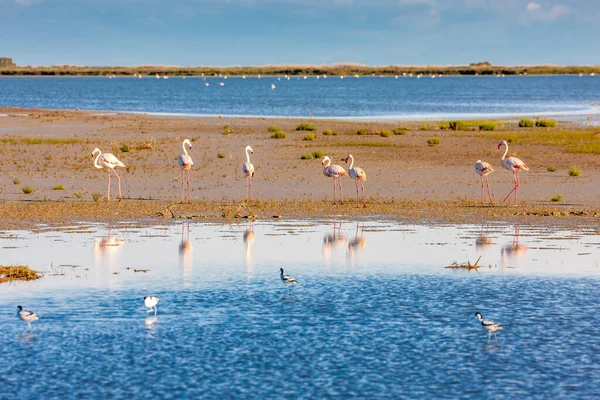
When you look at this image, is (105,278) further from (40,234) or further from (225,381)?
(225,381)

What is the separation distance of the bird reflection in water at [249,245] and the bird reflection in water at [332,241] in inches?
62.2

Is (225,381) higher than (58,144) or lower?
lower

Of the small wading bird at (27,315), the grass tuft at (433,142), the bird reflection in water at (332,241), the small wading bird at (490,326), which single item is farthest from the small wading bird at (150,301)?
the grass tuft at (433,142)

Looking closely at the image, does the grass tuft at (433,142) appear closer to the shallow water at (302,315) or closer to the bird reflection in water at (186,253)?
the shallow water at (302,315)

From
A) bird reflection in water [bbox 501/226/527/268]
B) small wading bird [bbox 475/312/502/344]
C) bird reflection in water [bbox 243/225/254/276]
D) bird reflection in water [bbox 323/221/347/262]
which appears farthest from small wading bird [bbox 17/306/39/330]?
bird reflection in water [bbox 501/226/527/268]

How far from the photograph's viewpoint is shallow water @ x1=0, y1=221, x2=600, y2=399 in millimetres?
11305

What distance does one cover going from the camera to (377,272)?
1759cm

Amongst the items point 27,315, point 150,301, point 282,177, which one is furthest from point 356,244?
point 282,177

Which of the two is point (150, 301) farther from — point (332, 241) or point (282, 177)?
point (282, 177)

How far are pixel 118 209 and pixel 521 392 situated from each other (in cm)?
1584

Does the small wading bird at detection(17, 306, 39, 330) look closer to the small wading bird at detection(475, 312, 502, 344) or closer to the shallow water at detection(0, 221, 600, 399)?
the shallow water at detection(0, 221, 600, 399)

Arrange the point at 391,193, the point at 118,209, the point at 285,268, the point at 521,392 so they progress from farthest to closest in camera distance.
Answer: the point at 391,193
the point at 118,209
the point at 285,268
the point at 521,392

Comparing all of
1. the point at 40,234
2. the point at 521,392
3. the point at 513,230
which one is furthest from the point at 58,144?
the point at 521,392

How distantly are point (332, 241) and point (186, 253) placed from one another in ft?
11.5
